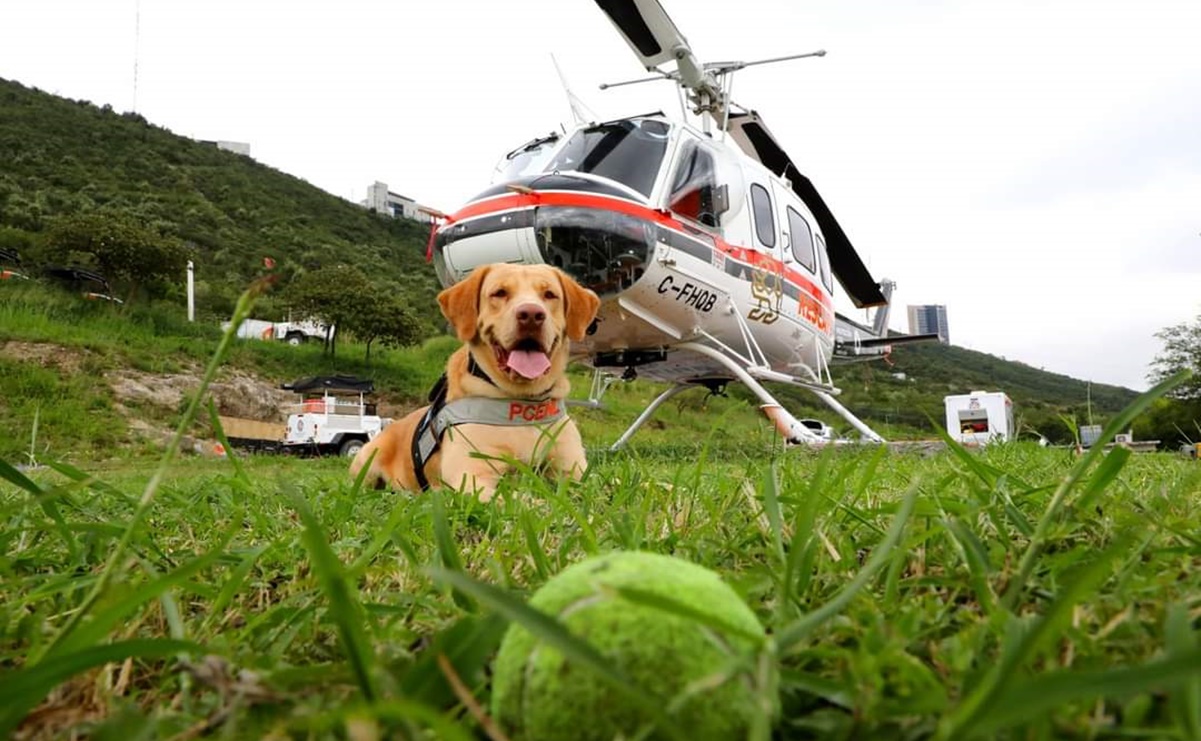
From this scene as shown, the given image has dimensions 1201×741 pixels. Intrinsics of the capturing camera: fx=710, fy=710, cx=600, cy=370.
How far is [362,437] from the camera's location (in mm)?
11680

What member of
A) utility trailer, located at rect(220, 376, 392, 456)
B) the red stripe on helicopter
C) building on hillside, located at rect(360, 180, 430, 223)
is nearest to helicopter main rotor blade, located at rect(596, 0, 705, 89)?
the red stripe on helicopter

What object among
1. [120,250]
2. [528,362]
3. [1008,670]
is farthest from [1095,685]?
[120,250]

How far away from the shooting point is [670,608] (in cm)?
38

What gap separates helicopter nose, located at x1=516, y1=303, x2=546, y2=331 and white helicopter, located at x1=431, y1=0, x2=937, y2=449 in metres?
2.32

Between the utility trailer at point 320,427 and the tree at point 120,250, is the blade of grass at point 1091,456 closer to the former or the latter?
the utility trailer at point 320,427

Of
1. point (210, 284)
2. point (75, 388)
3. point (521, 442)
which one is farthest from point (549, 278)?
point (210, 284)

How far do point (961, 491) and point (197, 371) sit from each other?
1444cm

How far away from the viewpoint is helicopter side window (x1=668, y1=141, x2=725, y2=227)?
5.91 m

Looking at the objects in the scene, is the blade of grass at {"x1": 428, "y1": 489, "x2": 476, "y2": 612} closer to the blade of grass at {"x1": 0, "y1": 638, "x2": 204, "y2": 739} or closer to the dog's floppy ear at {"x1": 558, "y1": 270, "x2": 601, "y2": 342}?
the blade of grass at {"x1": 0, "y1": 638, "x2": 204, "y2": 739}

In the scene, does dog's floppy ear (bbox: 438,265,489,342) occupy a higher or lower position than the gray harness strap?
higher

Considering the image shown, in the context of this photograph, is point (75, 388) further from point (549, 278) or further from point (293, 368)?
point (549, 278)

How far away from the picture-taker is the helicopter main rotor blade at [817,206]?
899 cm

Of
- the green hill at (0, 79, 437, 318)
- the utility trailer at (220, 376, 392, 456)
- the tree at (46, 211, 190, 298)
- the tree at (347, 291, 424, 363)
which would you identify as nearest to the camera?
the utility trailer at (220, 376, 392, 456)

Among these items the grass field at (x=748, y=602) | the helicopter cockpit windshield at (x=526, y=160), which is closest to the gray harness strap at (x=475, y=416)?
the grass field at (x=748, y=602)
